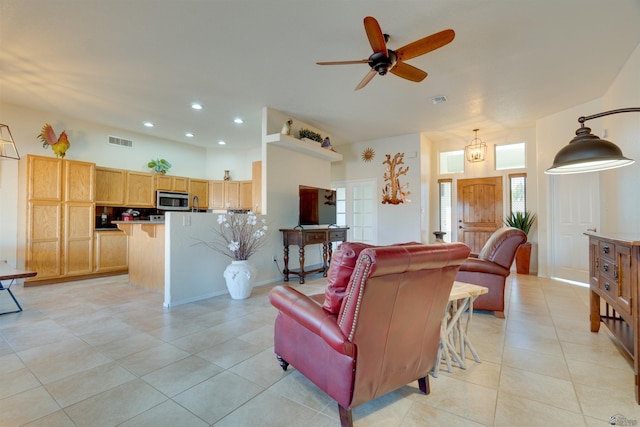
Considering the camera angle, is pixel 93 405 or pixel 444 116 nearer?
pixel 93 405

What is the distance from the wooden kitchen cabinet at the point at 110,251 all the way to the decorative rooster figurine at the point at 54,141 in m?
1.47

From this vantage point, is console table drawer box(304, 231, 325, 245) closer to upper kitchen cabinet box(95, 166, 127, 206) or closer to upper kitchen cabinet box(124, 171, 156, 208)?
upper kitchen cabinet box(124, 171, 156, 208)

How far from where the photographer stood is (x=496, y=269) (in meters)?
3.05

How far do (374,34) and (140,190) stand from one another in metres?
5.49

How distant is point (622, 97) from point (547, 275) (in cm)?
305

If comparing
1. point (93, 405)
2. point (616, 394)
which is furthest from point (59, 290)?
point (616, 394)

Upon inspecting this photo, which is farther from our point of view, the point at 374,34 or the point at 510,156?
the point at 510,156

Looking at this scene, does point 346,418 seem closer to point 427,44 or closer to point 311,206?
point 427,44

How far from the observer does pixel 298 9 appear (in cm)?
240

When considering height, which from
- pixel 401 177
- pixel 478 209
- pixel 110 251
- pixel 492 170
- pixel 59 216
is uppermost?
pixel 492 170

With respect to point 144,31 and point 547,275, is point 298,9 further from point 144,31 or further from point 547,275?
point 547,275

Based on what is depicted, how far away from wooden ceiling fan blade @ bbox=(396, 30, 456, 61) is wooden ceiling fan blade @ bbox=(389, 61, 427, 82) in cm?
12

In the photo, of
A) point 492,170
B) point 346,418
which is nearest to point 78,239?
point 346,418

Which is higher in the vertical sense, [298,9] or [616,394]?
[298,9]
